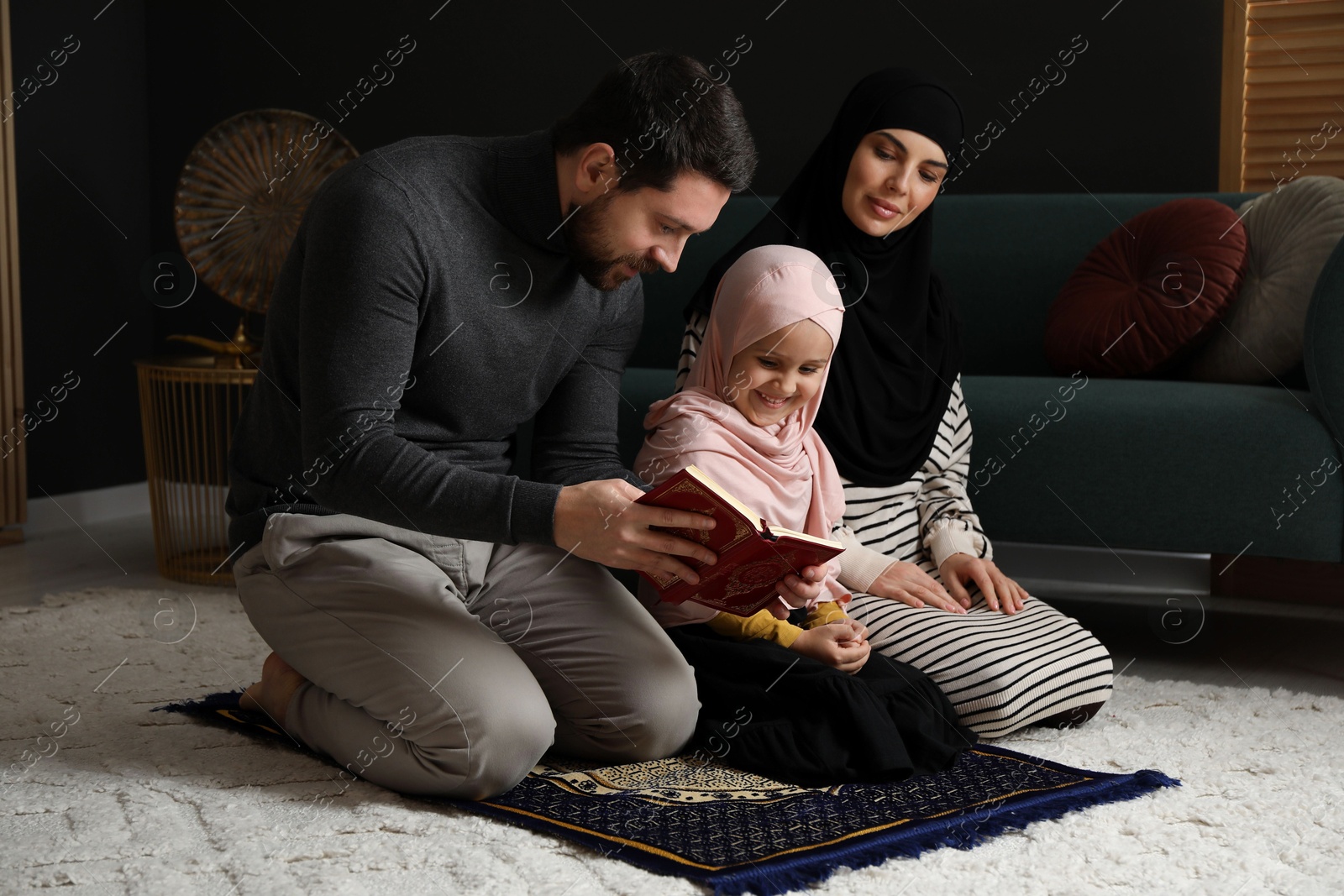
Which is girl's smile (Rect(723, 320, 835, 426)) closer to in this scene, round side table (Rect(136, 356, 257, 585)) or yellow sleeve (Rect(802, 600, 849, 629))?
yellow sleeve (Rect(802, 600, 849, 629))

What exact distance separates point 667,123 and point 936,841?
0.90 meters

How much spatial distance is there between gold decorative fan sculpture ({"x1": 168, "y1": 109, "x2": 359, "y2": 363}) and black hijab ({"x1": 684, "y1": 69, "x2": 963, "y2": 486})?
5.25 feet

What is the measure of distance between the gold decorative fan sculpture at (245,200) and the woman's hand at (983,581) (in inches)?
79.3

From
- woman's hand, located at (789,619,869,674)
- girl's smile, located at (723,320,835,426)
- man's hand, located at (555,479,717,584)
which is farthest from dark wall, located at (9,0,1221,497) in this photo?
man's hand, located at (555,479,717,584)

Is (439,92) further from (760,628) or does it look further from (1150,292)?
(760,628)

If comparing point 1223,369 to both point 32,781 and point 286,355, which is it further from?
point 32,781

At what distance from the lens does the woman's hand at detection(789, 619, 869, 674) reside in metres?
1.70

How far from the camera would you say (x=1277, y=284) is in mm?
2369

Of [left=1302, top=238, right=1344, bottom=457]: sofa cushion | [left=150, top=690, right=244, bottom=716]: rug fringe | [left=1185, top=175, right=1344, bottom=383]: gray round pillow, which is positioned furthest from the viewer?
[left=1185, top=175, right=1344, bottom=383]: gray round pillow

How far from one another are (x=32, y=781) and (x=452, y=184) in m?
0.94

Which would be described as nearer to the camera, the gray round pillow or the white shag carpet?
the white shag carpet

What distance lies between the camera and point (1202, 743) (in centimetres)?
177

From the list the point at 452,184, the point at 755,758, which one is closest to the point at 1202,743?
the point at 755,758

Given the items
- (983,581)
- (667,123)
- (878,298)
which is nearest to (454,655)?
(667,123)
